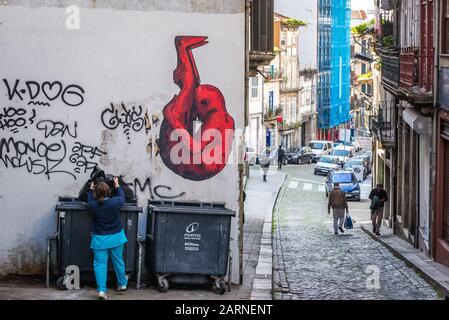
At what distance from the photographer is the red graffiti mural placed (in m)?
14.7

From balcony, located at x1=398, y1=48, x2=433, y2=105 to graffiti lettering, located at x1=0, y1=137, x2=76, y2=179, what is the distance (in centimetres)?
966

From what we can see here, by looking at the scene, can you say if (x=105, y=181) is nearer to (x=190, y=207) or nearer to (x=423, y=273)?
(x=190, y=207)

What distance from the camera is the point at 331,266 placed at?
65.4 feet

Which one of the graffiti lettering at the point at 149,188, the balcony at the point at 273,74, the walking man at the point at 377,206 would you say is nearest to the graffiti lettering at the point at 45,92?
the graffiti lettering at the point at 149,188

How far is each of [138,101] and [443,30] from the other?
8.60 meters

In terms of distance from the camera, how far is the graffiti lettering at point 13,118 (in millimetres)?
14664

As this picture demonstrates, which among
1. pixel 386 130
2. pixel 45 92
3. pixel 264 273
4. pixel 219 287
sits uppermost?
pixel 45 92

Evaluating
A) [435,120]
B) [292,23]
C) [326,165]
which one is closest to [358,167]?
[326,165]

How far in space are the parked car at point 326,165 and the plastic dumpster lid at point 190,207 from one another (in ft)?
149

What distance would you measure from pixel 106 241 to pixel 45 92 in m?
2.81

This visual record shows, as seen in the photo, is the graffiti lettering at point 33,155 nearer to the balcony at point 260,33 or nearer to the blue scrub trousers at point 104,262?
the blue scrub trousers at point 104,262

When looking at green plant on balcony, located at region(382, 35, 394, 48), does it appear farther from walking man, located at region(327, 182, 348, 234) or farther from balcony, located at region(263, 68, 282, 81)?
balcony, located at region(263, 68, 282, 81)

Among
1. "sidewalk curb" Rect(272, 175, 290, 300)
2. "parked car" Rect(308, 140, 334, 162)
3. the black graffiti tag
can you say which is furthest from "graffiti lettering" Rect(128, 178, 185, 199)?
"parked car" Rect(308, 140, 334, 162)

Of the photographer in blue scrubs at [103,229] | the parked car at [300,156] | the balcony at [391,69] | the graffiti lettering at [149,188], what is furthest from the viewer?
the parked car at [300,156]
